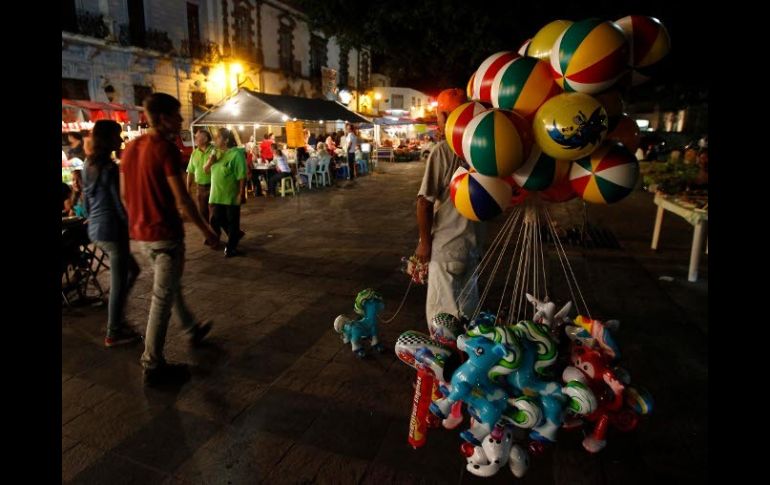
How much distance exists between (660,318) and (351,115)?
1063 centimetres

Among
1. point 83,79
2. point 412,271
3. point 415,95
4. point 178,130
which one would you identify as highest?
point 415,95

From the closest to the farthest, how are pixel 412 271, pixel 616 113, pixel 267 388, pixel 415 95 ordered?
pixel 616 113, pixel 267 388, pixel 412 271, pixel 415 95

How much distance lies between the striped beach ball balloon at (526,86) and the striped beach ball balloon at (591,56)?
0.10 meters

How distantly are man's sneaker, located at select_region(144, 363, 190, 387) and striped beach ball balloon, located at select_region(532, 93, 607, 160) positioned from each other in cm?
300

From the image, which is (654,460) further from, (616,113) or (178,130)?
(178,130)

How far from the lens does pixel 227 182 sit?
6273 mm

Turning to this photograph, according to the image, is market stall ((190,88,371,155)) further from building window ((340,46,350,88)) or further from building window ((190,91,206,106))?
building window ((340,46,350,88))

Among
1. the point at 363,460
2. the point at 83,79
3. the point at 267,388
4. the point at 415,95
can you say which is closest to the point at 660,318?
the point at 363,460

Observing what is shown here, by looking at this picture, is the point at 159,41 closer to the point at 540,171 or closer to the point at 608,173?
the point at 540,171

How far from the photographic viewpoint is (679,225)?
29.3 ft

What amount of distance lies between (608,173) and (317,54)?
31.0 metres

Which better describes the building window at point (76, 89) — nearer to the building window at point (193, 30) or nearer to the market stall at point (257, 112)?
the building window at point (193, 30)

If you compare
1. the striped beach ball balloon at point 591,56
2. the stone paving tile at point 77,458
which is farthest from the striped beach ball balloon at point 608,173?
the stone paving tile at point 77,458

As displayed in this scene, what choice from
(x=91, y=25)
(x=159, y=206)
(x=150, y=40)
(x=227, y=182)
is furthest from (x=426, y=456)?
(x=150, y=40)
